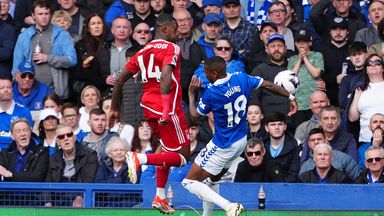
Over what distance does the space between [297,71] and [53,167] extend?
372 centimetres

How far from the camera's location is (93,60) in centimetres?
1995

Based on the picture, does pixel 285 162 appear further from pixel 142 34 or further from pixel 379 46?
pixel 142 34

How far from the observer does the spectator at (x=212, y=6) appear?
818 inches

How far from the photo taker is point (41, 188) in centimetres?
1650

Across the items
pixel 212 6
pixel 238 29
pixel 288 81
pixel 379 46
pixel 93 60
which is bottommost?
pixel 288 81

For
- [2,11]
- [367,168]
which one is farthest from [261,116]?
[2,11]

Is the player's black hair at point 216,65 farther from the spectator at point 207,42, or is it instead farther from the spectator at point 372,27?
the spectator at point 372,27

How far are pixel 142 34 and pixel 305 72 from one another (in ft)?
8.11

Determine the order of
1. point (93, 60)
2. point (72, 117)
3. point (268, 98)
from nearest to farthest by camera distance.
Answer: point (72, 117) < point (268, 98) < point (93, 60)

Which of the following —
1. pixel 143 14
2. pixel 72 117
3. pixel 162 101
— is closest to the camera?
pixel 162 101

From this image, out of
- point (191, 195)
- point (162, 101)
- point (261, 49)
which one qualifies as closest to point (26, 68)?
point (261, 49)

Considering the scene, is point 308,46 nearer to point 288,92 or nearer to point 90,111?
point 90,111

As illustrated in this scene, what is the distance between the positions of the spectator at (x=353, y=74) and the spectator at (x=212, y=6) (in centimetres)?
263

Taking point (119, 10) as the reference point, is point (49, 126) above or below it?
below
